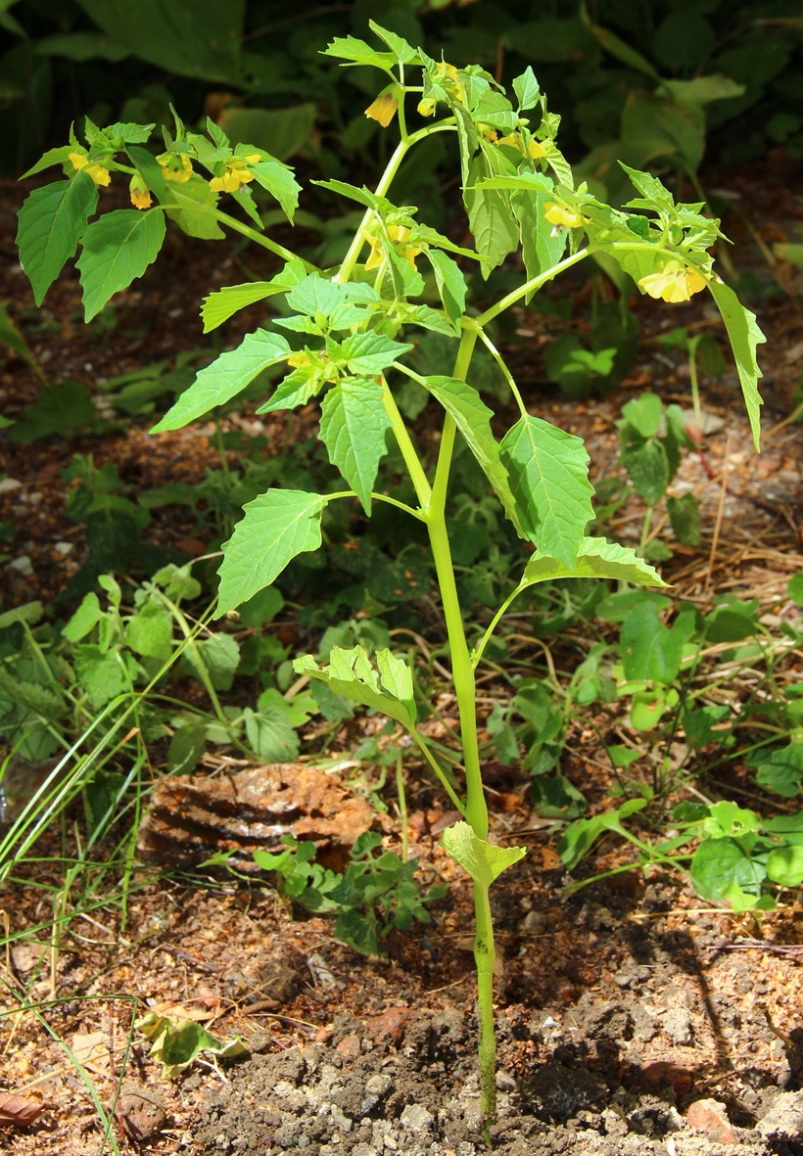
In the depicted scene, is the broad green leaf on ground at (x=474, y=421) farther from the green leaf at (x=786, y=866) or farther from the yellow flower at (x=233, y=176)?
the green leaf at (x=786, y=866)

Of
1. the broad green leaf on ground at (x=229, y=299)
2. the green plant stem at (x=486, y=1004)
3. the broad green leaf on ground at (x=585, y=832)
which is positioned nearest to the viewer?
the broad green leaf on ground at (x=229, y=299)

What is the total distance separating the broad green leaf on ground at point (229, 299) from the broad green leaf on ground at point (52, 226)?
15 centimetres

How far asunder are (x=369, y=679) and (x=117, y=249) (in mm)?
466

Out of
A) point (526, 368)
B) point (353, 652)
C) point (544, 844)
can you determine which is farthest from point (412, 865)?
point (526, 368)

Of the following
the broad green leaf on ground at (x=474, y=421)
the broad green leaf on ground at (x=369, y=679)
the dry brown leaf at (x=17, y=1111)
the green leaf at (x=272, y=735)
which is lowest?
the dry brown leaf at (x=17, y=1111)

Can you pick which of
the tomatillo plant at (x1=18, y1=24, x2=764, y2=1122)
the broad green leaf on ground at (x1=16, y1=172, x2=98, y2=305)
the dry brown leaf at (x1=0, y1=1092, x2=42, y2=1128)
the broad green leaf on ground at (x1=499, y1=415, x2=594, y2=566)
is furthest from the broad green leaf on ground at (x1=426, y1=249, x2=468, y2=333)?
the dry brown leaf at (x1=0, y1=1092, x2=42, y2=1128)

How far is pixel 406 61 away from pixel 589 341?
4.88ft

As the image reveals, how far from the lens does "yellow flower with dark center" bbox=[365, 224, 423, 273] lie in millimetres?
1029

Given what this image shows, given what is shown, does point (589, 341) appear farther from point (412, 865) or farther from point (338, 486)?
point (412, 865)

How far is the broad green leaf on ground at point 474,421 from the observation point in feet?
3.20

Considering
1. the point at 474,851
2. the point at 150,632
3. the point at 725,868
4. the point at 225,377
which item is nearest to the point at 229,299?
the point at 225,377

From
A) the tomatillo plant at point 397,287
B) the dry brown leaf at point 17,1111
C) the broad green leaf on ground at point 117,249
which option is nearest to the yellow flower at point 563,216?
the tomatillo plant at point 397,287

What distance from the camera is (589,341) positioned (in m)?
2.51

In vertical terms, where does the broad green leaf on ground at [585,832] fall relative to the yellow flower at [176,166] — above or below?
below
